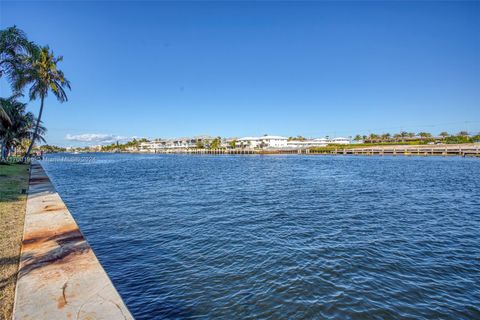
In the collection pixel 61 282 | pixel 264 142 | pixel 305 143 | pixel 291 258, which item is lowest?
pixel 291 258

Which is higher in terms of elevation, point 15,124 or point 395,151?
point 15,124

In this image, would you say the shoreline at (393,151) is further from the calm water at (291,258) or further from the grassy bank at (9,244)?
the grassy bank at (9,244)

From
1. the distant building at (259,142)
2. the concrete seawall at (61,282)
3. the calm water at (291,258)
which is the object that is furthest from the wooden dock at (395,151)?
the concrete seawall at (61,282)

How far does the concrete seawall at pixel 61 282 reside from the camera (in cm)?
378

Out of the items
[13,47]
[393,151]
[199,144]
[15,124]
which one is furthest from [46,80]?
[199,144]

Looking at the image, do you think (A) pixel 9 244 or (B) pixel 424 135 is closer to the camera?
(A) pixel 9 244

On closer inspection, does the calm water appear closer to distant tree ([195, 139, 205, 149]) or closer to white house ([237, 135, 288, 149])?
white house ([237, 135, 288, 149])

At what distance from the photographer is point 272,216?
12570 mm

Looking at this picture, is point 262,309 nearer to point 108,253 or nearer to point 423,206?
point 108,253

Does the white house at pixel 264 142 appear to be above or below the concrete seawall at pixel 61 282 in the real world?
above

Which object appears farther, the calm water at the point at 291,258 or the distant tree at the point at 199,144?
the distant tree at the point at 199,144

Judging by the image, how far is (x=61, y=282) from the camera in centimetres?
459

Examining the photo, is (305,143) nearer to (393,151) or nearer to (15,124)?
(393,151)

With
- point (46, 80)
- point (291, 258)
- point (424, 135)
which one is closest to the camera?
point (291, 258)
